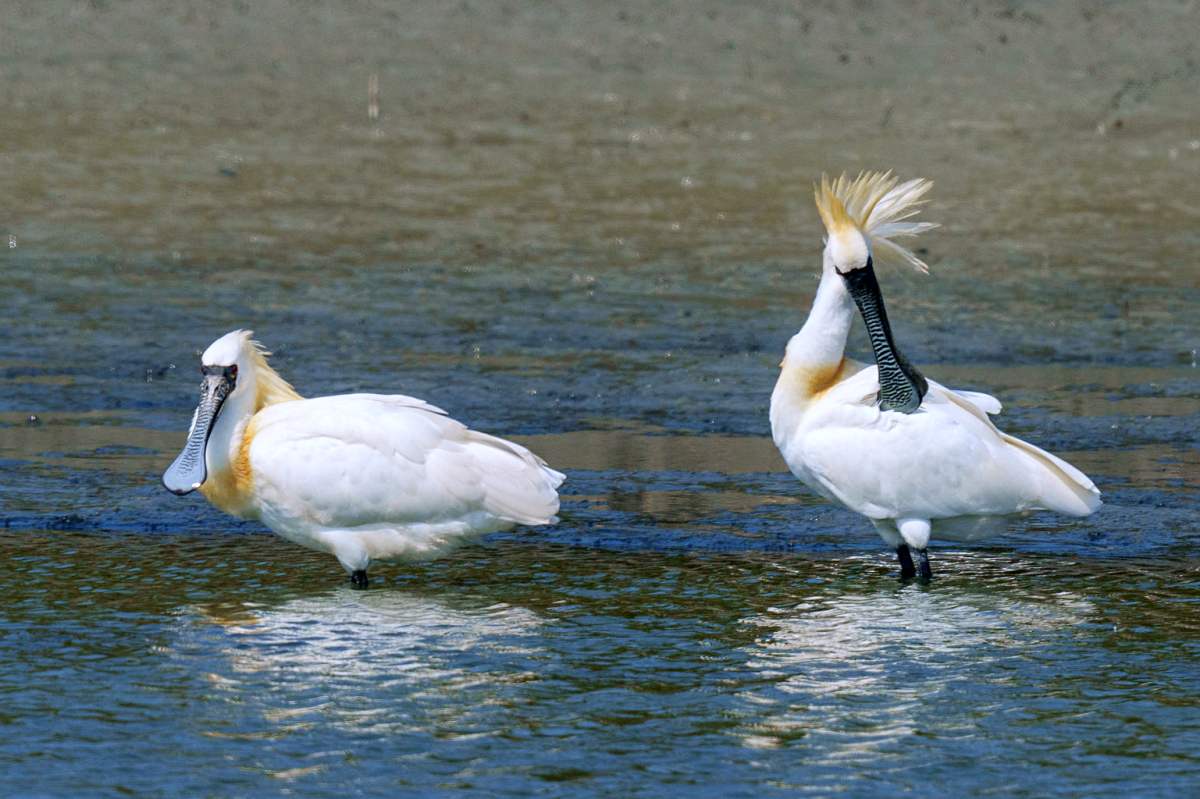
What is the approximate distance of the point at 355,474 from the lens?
6707 millimetres

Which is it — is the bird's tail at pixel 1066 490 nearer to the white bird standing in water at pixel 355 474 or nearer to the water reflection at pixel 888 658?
the water reflection at pixel 888 658

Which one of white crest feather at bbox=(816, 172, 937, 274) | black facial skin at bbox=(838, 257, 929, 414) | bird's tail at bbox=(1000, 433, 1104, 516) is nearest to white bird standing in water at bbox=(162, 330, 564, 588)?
black facial skin at bbox=(838, 257, 929, 414)

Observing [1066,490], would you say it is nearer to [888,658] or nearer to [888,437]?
[888,437]

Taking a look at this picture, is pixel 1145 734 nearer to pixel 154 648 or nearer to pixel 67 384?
pixel 154 648

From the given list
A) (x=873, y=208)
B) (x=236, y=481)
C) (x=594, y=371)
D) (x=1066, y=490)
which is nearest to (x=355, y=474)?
(x=236, y=481)

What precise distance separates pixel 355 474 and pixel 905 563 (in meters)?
1.94

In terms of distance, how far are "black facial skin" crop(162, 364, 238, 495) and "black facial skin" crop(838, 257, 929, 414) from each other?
2220 mm

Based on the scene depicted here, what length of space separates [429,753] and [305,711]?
497 mm

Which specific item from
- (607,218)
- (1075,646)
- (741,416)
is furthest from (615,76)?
(1075,646)

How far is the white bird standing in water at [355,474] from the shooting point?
265 inches

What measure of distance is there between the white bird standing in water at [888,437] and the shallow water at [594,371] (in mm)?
243

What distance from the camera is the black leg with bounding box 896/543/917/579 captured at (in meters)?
7.04

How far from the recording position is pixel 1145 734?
5.24 m

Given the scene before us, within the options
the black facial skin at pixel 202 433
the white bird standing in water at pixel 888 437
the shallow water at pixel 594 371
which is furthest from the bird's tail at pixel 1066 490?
the black facial skin at pixel 202 433
